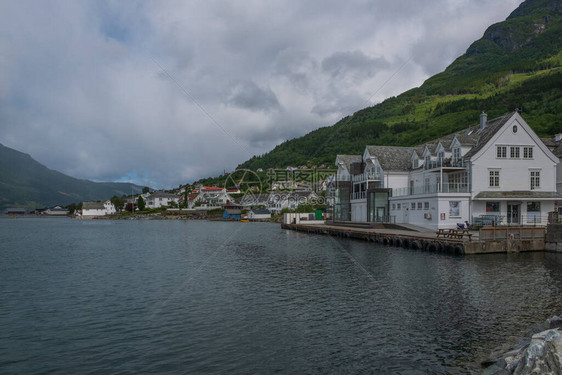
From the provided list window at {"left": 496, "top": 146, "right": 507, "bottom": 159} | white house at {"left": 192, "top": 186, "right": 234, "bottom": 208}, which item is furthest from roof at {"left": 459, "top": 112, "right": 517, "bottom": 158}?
white house at {"left": 192, "top": 186, "right": 234, "bottom": 208}

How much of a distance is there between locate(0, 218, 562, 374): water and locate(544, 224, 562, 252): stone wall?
22.6 ft

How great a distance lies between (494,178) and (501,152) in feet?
10.7

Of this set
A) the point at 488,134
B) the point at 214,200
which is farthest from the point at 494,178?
the point at 214,200

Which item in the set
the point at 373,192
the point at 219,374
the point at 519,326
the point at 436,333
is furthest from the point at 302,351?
the point at 373,192

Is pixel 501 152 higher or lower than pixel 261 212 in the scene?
higher

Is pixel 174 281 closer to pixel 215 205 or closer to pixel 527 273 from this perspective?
pixel 527 273

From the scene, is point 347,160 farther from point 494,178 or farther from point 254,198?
point 254,198

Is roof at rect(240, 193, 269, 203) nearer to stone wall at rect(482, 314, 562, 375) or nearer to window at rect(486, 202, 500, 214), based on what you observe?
window at rect(486, 202, 500, 214)

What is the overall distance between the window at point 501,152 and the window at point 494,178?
74.3 inches

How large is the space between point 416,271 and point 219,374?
1979cm

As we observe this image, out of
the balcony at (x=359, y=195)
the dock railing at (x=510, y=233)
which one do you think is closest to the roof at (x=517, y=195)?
the dock railing at (x=510, y=233)

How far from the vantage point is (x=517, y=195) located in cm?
4594

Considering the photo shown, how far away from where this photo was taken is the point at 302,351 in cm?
1319

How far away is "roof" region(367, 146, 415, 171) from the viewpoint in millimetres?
60656
